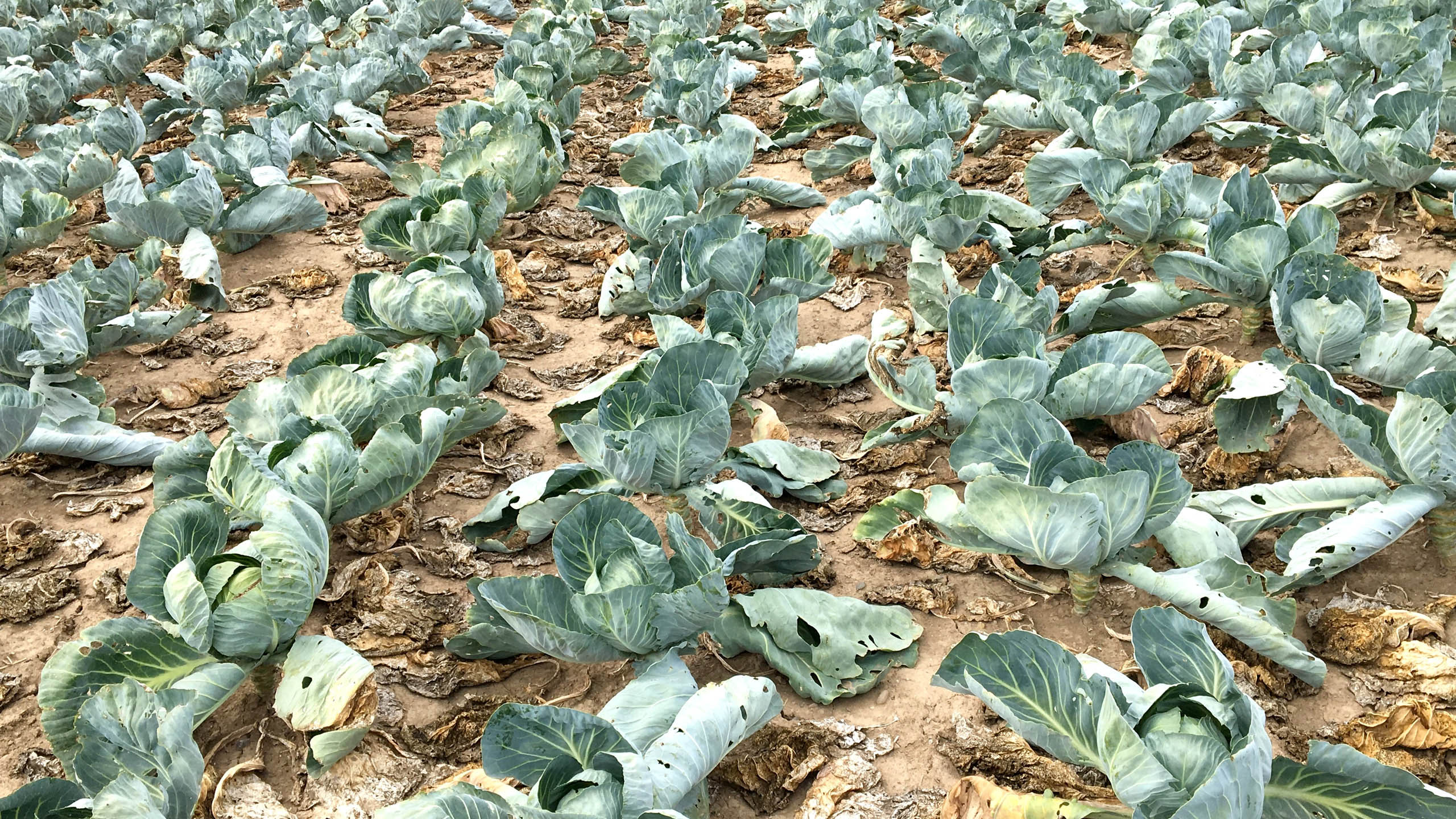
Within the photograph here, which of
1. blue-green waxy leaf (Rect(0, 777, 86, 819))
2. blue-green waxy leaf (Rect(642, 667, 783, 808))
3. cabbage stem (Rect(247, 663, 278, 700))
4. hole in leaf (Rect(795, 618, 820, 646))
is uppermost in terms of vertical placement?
blue-green waxy leaf (Rect(0, 777, 86, 819))

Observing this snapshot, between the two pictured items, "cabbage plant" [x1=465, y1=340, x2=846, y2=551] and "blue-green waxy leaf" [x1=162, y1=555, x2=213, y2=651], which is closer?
"blue-green waxy leaf" [x1=162, y1=555, x2=213, y2=651]

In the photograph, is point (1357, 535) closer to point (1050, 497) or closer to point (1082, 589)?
point (1082, 589)

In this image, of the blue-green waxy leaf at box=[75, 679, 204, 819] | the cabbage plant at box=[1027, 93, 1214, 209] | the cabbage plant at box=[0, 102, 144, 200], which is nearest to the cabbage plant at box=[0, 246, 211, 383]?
the cabbage plant at box=[0, 102, 144, 200]

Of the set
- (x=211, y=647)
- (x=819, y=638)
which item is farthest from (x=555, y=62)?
(x=819, y=638)

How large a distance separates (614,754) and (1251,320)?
298 cm

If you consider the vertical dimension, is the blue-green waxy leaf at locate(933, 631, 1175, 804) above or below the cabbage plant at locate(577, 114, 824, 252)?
above

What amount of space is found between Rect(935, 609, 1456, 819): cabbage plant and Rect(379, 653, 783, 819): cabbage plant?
1.60 ft

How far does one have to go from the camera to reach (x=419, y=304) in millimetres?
4250

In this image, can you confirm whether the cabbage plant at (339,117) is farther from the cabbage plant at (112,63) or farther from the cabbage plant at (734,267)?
the cabbage plant at (734,267)

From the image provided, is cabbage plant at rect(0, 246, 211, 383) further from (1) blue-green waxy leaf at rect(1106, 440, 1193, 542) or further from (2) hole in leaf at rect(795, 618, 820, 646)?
(1) blue-green waxy leaf at rect(1106, 440, 1193, 542)

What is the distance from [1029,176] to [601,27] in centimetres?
518

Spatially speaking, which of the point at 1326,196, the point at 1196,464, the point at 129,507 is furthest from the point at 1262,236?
the point at 129,507

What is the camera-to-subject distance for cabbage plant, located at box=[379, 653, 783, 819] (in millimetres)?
2174

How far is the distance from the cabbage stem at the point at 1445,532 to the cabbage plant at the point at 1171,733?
1090 millimetres
